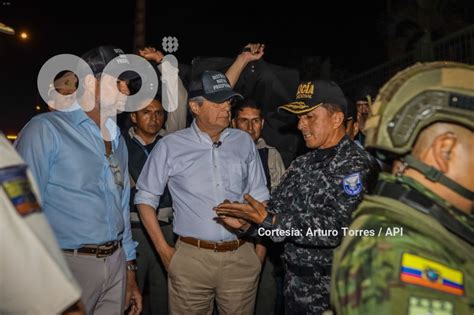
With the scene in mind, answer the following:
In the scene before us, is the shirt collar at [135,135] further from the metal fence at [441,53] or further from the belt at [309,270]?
the metal fence at [441,53]

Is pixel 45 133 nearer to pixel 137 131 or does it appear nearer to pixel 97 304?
pixel 97 304

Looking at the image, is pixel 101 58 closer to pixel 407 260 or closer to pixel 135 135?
pixel 135 135

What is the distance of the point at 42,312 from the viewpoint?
124cm

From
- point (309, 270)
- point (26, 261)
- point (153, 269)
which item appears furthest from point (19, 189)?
point (153, 269)

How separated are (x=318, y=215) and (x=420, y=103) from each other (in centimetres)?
156

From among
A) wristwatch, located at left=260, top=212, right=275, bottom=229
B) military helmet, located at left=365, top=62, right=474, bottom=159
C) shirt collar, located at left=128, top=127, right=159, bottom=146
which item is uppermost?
military helmet, located at left=365, top=62, right=474, bottom=159

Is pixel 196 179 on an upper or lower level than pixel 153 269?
upper

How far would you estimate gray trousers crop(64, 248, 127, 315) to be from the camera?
2.89 meters

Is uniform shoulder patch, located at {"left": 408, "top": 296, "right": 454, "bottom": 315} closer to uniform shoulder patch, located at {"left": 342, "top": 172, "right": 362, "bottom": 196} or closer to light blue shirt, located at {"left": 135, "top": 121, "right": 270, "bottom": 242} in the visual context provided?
uniform shoulder patch, located at {"left": 342, "top": 172, "right": 362, "bottom": 196}

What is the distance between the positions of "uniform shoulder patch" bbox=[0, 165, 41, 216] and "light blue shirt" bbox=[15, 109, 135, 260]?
1.49 meters

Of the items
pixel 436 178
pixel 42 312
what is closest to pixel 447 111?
pixel 436 178

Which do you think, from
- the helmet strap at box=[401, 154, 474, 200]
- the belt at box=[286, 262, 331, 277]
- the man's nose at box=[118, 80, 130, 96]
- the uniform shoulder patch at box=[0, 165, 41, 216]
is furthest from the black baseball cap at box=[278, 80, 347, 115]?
the uniform shoulder patch at box=[0, 165, 41, 216]

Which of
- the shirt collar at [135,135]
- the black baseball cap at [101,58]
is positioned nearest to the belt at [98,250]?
the black baseball cap at [101,58]

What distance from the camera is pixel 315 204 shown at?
3010mm
